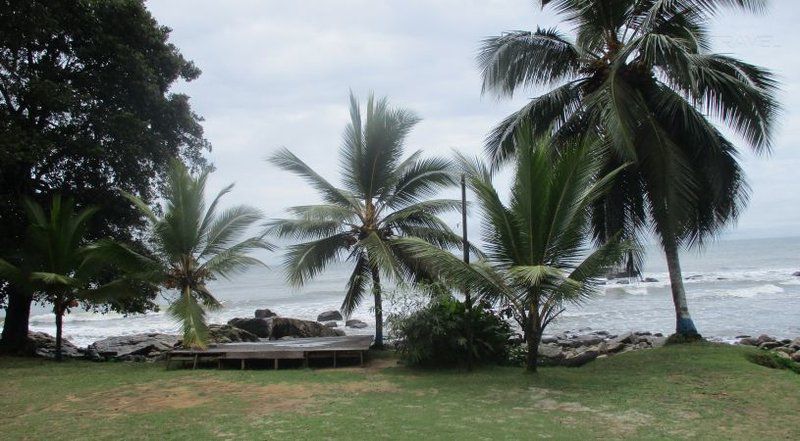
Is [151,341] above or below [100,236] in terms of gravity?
below

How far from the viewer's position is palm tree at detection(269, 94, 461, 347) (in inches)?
523

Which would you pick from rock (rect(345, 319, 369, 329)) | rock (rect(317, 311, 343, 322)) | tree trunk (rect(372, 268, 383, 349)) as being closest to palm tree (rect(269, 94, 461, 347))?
tree trunk (rect(372, 268, 383, 349))

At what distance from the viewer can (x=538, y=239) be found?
356 inches

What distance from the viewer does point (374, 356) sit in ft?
40.4

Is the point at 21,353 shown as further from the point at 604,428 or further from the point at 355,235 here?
the point at 604,428

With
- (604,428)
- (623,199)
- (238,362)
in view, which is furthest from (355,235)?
(604,428)

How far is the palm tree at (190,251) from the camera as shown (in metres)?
12.1

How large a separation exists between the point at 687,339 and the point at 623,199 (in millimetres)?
3121

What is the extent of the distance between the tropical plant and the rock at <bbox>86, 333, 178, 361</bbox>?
99.6 inches

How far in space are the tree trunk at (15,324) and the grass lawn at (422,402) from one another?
384 centimetres

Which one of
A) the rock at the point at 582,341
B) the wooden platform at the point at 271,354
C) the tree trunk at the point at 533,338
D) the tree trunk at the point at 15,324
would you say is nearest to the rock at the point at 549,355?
the tree trunk at the point at 533,338

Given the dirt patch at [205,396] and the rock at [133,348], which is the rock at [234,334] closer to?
the rock at [133,348]

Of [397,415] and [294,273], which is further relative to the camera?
[294,273]

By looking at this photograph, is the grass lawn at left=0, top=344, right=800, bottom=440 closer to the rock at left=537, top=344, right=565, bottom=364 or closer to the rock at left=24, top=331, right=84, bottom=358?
the rock at left=537, top=344, right=565, bottom=364
